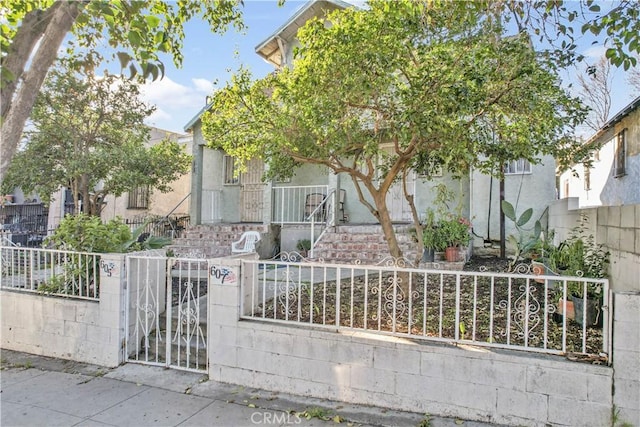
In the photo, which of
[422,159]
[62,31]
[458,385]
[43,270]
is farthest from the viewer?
[43,270]

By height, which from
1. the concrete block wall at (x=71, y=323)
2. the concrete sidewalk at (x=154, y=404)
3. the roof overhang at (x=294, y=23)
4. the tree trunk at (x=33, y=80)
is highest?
the roof overhang at (x=294, y=23)

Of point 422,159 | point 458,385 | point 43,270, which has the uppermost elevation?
point 422,159

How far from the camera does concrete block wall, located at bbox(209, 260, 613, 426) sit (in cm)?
316

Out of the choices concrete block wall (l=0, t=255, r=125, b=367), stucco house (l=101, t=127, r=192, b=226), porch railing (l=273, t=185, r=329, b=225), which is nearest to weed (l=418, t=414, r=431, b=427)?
concrete block wall (l=0, t=255, r=125, b=367)

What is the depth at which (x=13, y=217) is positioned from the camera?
55.1ft

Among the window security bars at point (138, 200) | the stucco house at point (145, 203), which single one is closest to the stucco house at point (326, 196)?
the stucco house at point (145, 203)

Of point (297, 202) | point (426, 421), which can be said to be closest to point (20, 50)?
point (426, 421)

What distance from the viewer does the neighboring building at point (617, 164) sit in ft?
31.3

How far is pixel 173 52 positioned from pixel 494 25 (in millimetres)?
4531

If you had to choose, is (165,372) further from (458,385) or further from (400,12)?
(400,12)

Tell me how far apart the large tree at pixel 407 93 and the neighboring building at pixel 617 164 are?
16.1 ft

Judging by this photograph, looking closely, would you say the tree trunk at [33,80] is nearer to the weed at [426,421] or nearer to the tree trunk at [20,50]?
the tree trunk at [20,50]

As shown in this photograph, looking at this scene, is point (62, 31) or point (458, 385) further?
point (458, 385)

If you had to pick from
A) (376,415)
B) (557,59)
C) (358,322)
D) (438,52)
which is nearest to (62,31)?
(438,52)
